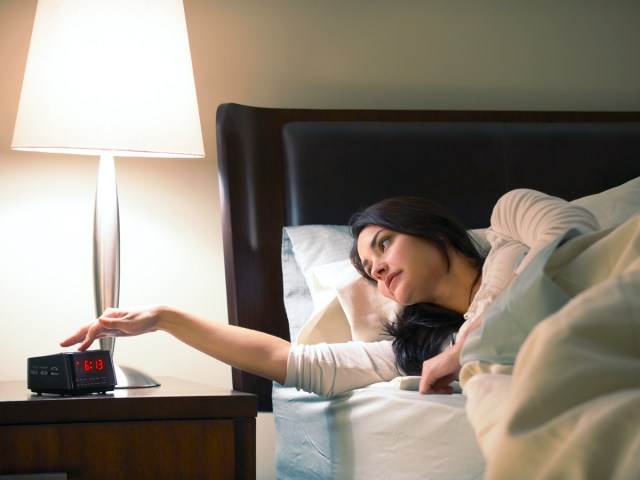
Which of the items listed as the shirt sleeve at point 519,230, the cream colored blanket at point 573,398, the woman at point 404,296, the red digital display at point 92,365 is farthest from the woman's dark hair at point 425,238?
the cream colored blanket at point 573,398

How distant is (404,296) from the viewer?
6.09 ft

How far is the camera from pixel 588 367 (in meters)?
0.78

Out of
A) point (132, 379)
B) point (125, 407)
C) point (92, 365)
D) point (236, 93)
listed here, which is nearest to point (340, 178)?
point (236, 93)

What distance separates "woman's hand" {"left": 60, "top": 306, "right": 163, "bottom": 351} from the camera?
1687mm

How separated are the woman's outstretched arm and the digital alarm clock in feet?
0.23

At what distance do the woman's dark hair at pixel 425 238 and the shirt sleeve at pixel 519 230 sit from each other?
12cm

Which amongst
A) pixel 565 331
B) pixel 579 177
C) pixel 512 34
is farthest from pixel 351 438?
pixel 512 34

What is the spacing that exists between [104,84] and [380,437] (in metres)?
0.90

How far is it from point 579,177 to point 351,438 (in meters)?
1.13

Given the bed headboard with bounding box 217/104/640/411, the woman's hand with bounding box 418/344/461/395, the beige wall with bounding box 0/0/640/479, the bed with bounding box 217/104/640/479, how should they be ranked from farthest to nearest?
the beige wall with bounding box 0/0/640/479 → the bed headboard with bounding box 217/104/640/411 → the bed with bounding box 217/104/640/479 → the woman's hand with bounding box 418/344/461/395

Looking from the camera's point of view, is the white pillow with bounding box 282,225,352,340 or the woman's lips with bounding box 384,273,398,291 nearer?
the woman's lips with bounding box 384,273,398,291

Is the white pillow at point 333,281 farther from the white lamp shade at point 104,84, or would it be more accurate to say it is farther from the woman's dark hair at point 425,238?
the white lamp shade at point 104,84

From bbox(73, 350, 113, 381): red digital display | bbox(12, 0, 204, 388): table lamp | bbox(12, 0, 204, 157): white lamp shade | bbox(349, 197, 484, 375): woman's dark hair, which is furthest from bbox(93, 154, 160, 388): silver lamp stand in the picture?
bbox(349, 197, 484, 375): woman's dark hair

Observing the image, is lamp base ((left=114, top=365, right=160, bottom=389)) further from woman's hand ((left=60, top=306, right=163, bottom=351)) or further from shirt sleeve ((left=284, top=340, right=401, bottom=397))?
shirt sleeve ((left=284, top=340, right=401, bottom=397))
